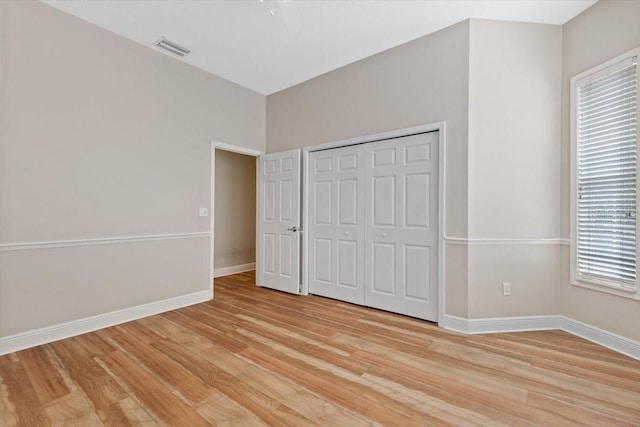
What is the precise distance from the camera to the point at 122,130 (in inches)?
120

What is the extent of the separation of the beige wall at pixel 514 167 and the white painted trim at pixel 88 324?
3.30 metres

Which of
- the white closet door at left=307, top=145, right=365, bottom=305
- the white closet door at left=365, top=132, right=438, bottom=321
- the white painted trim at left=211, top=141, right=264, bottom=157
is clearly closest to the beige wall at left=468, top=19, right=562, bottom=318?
the white closet door at left=365, top=132, right=438, bottom=321

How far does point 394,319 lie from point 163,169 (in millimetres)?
3146

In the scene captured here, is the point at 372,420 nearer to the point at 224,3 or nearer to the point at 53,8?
the point at 224,3

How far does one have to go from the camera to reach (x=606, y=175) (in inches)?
100

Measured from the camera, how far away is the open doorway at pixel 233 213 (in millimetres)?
5188

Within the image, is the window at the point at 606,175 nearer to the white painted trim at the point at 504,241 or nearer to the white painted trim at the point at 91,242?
the white painted trim at the point at 504,241

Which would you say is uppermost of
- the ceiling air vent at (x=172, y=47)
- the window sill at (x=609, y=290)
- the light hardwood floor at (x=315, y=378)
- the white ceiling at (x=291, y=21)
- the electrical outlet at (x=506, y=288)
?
the white ceiling at (x=291, y=21)

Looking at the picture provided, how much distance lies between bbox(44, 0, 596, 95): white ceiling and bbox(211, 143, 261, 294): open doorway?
2079mm

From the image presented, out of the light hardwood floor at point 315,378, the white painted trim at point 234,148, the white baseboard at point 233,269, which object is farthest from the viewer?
the white baseboard at point 233,269

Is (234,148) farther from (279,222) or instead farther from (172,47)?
(172,47)

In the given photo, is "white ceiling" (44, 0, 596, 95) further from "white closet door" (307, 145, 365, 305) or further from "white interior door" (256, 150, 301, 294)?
"white interior door" (256, 150, 301, 294)

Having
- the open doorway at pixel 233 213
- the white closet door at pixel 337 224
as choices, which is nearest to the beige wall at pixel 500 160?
the white closet door at pixel 337 224

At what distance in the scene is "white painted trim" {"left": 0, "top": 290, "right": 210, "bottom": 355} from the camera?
2398 millimetres
